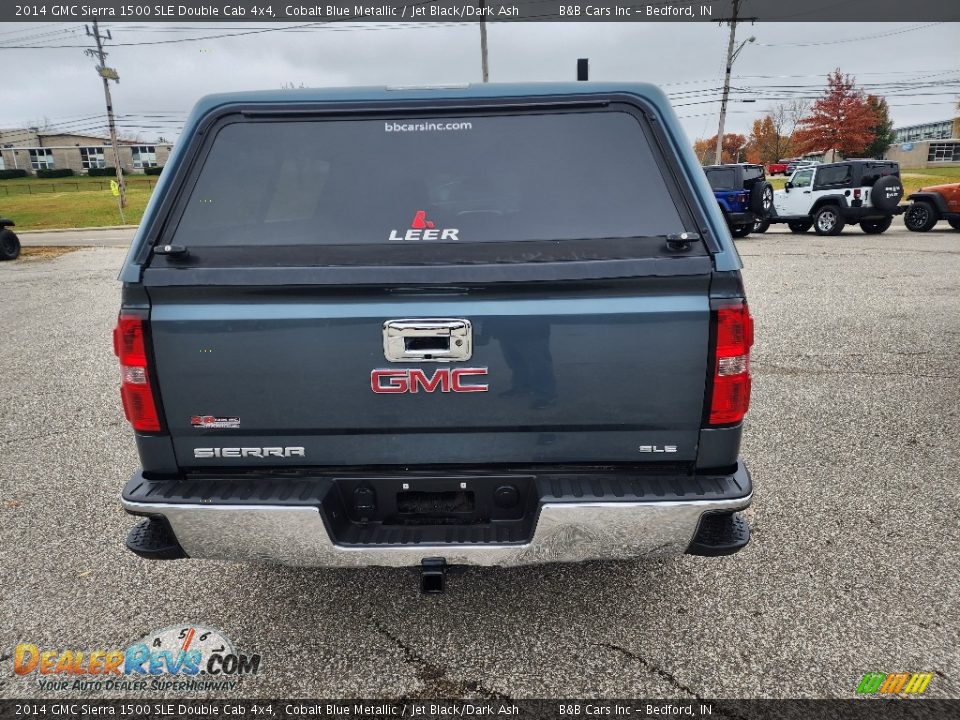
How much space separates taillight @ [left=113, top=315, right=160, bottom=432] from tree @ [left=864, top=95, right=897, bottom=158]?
80677 millimetres

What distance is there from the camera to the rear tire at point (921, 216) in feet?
61.0

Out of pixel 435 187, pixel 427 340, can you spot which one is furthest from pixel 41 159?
pixel 427 340

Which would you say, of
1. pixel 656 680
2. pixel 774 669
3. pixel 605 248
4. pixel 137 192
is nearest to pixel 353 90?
pixel 605 248

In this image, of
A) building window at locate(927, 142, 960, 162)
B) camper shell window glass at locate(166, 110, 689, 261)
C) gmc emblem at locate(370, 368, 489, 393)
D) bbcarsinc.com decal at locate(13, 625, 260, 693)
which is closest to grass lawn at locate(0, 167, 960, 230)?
camper shell window glass at locate(166, 110, 689, 261)

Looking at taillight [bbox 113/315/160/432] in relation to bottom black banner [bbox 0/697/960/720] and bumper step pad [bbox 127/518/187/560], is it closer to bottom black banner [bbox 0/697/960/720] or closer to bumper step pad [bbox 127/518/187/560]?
bumper step pad [bbox 127/518/187/560]

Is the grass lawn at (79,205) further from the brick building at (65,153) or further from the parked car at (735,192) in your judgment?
the brick building at (65,153)

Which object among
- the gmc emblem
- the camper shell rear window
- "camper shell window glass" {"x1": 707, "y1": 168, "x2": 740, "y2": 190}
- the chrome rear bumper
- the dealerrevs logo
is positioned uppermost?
the camper shell rear window

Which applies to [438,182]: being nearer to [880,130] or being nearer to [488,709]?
[488,709]

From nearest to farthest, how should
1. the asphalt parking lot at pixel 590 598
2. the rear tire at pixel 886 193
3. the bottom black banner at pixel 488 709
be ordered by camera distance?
the bottom black banner at pixel 488 709
the asphalt parking lot at pixel 590 598
the rear tire at pixel 886 193

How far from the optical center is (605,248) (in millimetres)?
2197

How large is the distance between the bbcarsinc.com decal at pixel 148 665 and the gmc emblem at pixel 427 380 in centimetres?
128

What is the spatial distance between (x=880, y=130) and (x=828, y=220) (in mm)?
69376

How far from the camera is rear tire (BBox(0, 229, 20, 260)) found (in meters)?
17.2

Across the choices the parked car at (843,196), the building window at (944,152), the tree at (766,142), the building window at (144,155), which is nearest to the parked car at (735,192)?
the parked car at (843,196)
